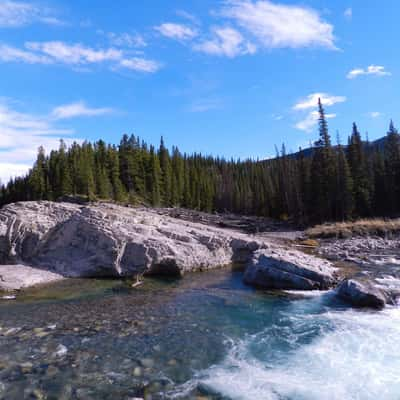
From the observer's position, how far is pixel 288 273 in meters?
16.1

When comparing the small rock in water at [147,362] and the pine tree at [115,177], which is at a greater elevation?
the pine tree at [115,177]

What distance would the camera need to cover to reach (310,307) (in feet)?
43.3

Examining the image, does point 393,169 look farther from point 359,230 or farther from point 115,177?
point 115,177

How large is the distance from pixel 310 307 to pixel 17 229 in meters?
16.8

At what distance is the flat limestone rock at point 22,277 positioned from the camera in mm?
16734

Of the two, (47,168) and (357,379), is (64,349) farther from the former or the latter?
(47,168)

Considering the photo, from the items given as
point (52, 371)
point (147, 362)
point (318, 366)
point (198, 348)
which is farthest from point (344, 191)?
point (52, 371)

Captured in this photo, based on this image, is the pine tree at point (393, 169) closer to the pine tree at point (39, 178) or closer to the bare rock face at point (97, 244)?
the bare rock face at point (97, 244)

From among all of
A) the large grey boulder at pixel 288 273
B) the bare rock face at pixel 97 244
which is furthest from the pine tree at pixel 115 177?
the large grey boulder at pixel 288 273

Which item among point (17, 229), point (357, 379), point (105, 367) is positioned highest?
point (17, 229)

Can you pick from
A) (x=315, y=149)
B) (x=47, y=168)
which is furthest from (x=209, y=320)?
(x=47, y=168)

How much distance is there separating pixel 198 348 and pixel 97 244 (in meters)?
Answer: 11.3

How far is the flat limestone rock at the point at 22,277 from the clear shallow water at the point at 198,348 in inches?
79.3

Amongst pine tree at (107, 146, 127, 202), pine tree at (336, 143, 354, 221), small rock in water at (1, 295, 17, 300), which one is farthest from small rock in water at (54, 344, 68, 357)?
pine tree at (107, 146, 127, 202)
